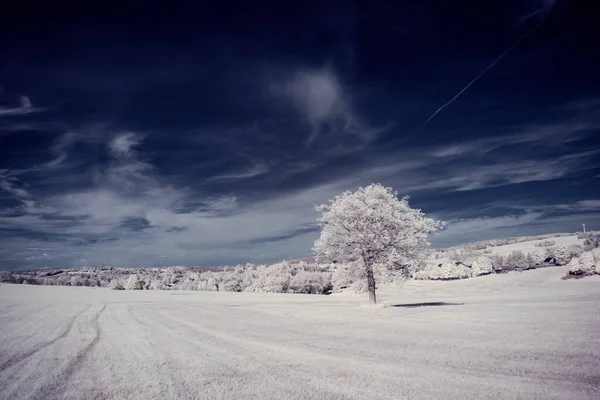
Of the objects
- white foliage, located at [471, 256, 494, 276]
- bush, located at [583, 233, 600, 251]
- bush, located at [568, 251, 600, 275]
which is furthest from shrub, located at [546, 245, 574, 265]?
bush, located at [568, 251, 600, 275]

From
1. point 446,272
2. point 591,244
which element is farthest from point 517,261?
point 446,272

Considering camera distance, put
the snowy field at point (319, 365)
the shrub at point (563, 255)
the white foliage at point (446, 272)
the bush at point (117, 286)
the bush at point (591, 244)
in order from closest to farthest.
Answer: the snowy field at point (319, 365), the white foliage at point (446, 272), the shrub at point (563, 255), the bush at point (591, 244), the bush at point (117, 286)

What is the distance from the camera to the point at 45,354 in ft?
46.4

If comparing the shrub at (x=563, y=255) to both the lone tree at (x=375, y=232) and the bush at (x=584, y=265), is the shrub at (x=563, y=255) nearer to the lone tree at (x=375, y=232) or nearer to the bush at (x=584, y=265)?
the bush at (x=584, y=265)

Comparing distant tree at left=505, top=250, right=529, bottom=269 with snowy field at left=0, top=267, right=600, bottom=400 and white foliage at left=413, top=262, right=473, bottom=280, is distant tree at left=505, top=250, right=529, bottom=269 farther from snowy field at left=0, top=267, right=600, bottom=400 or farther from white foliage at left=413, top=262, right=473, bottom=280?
snowy field at left=0, top=267, right=600, bottom=400

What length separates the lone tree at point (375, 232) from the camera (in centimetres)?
3497

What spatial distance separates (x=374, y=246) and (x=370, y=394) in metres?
27.8

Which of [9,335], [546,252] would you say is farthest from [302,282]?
[546,252]

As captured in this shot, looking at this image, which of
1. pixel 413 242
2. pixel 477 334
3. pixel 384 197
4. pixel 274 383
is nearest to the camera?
pixel 274 383

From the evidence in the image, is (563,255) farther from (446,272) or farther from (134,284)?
(134,284)

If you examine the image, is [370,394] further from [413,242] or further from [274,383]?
[413,242]

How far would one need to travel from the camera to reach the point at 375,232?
35.1 metres

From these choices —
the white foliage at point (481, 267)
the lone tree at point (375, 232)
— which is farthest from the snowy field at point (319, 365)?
the white foliage at point (481, 267)

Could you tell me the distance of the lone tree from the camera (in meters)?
35.0
